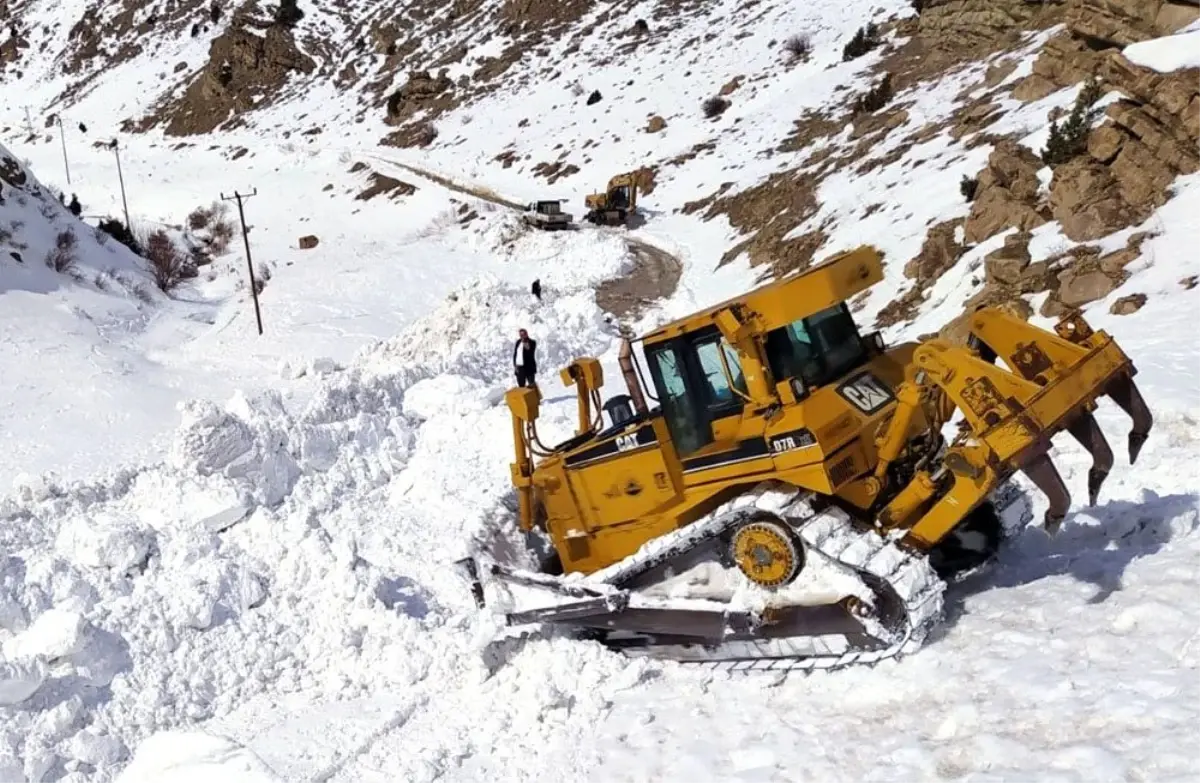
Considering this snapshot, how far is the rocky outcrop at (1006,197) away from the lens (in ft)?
48.7

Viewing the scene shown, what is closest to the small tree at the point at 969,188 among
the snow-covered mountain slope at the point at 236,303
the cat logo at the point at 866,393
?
the snow-covered mountain slope at the point at 236,303

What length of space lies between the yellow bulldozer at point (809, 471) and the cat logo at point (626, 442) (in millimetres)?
12

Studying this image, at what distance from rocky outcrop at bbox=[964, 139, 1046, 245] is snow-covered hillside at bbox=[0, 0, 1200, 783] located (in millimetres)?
56

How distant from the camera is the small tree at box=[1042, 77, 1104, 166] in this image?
15250 mm

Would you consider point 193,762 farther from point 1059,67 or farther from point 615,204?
point 615,204

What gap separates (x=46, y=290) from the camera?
21.3 m

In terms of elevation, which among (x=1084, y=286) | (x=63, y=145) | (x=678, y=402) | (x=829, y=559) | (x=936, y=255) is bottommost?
(x=936, y=255)

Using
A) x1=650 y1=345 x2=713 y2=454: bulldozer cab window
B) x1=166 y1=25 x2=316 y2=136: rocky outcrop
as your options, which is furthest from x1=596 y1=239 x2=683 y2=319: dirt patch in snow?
x1=166 y1=25 x2=316 y2=136: rocky outcrop

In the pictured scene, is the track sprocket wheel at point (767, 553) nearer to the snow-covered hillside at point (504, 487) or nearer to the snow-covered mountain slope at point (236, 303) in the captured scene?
the snow-covered hillside at point (504, 487)

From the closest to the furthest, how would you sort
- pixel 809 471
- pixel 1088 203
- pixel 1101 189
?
pixel 809 471, pixel 1088 203, pixel 1101 189

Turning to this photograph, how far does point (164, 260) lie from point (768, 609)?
3127 cm

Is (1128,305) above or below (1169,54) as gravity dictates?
below

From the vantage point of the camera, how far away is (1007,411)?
580 centimetres

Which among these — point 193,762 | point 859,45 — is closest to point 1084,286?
point 193,762
